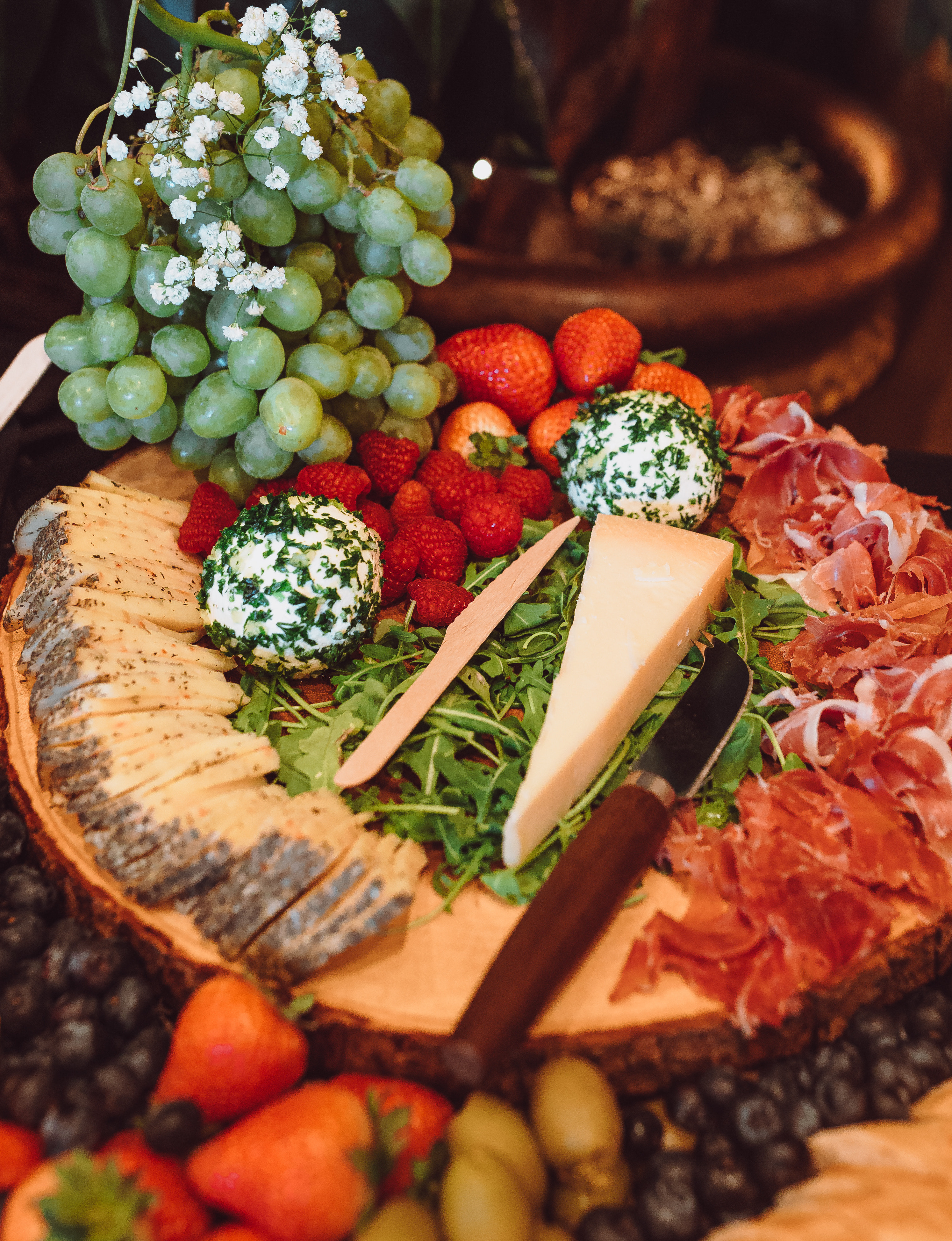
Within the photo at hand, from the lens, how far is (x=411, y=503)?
5.05 ft

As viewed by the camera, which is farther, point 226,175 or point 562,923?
point 226,175

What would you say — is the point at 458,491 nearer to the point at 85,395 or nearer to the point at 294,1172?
the point at 85,395

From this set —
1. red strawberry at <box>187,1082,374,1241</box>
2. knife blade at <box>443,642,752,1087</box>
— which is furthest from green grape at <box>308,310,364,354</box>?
red strawberry at <box>187,1082,374,1241</box>

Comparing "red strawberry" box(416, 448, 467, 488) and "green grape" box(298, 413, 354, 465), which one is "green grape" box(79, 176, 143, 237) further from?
"red strawberry" box(416, 448, 467, 488)

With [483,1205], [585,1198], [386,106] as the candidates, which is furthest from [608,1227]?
[386,106]

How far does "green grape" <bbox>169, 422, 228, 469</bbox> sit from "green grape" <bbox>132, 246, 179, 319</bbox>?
0.70ft

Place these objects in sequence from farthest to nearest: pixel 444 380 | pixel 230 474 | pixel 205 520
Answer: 1. pixel 444 380
2. pixel 230 474
3. pixel 205 520

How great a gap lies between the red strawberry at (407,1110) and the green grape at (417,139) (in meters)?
1.48

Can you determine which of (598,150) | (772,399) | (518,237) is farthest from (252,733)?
(598,150)

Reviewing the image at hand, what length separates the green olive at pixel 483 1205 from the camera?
2.63 feet

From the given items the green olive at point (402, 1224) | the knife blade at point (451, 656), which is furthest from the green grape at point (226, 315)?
the green olive at point (402, 1224)

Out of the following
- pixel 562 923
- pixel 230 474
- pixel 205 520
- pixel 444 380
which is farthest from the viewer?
pixel 444 380

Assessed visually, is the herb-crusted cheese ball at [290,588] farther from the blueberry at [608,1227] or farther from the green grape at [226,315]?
the blueberry at [608,1227]

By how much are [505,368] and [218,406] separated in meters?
0.62
